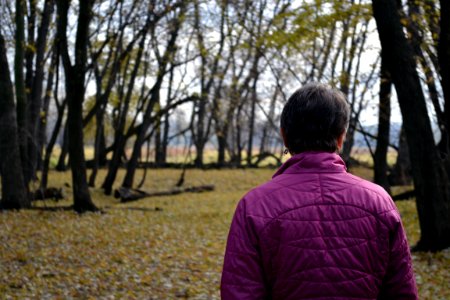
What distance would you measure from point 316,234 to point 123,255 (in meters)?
8.77

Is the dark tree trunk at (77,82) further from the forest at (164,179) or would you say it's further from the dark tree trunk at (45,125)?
the dark tree trunk at (45,125)

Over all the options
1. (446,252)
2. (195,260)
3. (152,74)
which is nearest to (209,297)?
(195,260)

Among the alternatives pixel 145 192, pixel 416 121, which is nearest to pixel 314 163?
pixel 416 121

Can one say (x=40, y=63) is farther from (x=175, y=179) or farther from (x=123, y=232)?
(x=175, y=179)

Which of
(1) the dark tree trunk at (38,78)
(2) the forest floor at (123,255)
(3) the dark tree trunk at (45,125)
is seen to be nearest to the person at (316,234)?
(2) the forest floor at (123,255)

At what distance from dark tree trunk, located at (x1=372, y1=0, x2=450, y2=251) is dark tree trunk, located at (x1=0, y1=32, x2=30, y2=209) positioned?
28.8 ft

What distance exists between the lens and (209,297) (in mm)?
7727

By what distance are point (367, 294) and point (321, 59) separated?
29.1m

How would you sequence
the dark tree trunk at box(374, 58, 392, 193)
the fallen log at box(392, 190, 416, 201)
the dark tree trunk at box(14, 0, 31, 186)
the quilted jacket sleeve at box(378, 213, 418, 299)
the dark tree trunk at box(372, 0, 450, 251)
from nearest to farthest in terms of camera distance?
the quilted jacket sleeve at box(378, 213, 418, 299) → the dark tree trunk at box(372, 0, 450, 251) → the dark tree trunk at box(14, 0, 31, 186) → the dark tree trunk at box(374, 58, 392, 193) → the fallen log at box(392, 190, 416, 201)

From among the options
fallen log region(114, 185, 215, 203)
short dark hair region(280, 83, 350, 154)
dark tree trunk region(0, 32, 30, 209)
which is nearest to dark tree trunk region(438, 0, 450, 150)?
short dark hair region(280, 83, 350, 154)

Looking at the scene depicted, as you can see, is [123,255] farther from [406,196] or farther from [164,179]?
[164,179]

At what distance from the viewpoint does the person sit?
2111mm

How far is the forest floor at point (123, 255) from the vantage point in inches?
316

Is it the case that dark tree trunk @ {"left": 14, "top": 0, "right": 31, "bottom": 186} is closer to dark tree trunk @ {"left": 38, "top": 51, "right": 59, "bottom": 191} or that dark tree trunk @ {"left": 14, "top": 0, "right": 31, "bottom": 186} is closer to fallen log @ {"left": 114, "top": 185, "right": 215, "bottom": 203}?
dark tree trunk @ {"left": 38, "top": 51, "right": 59, "bottom": 191}
